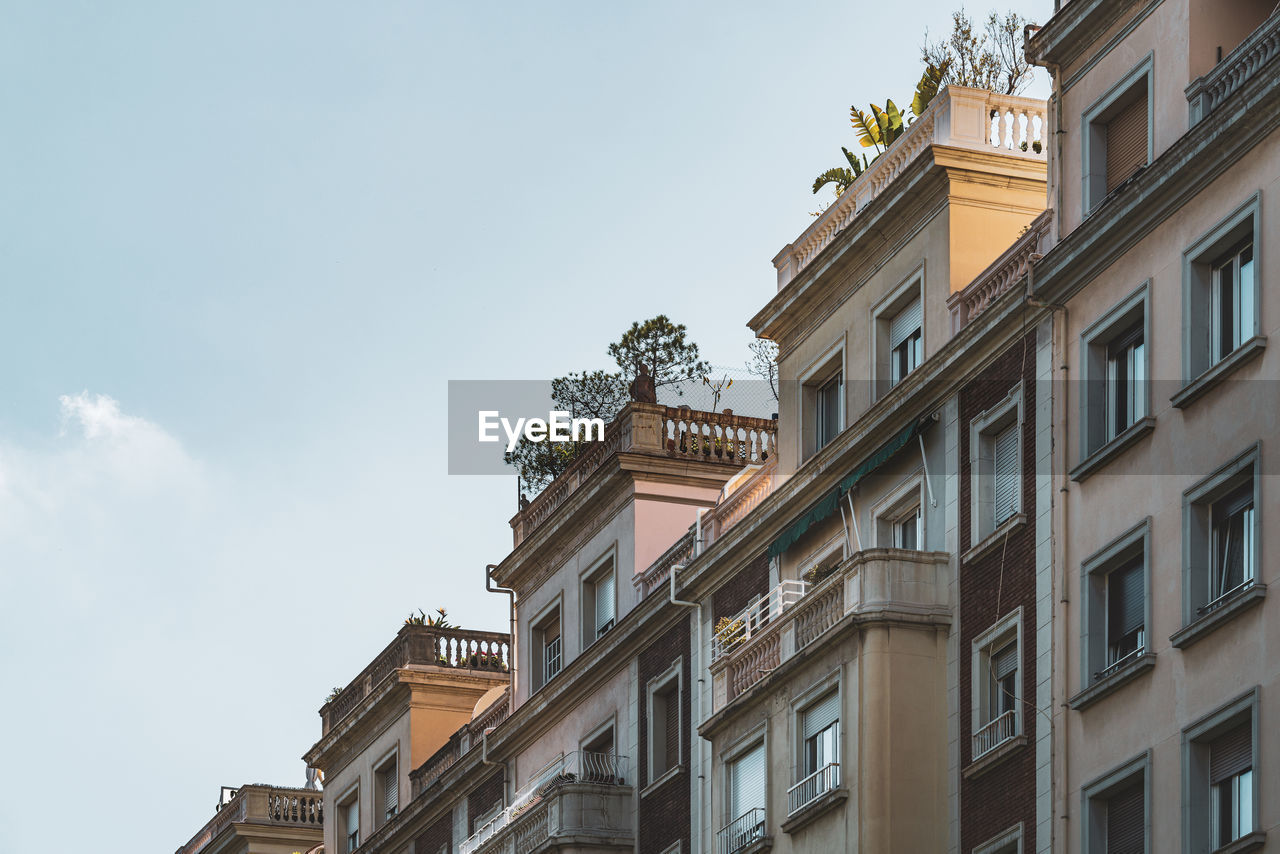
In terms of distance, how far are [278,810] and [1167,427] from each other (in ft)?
155

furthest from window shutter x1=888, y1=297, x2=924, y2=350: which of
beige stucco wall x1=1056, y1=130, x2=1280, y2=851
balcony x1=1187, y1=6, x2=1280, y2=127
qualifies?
balcony x1=1187, y1=6, x2=1280, y2=127

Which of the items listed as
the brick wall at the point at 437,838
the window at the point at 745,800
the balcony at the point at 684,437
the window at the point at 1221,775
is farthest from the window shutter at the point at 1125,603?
the brick wall at the point at 437,838

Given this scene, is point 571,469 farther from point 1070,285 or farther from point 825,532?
point 1070,285

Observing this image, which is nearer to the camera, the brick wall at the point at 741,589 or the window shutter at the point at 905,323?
the window shutter at the point at 905,323

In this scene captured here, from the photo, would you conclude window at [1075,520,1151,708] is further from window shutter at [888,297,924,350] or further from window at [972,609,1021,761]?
window shutter at [888,297,924,350]

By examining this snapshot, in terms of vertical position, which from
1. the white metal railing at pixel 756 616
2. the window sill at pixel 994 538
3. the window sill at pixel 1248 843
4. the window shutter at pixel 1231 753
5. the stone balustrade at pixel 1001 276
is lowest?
the window sill at pixel 1248 843

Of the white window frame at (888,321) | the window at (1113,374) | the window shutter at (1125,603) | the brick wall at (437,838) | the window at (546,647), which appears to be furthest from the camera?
the brick wall at (437,838)

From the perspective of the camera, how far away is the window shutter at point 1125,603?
110 ft

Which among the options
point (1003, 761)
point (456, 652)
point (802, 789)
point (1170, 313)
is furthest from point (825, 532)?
point (456, 652)

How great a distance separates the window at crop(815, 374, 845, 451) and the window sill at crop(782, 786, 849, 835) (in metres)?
7.15

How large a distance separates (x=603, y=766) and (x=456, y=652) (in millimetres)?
13788

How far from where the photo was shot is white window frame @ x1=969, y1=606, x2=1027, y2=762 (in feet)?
117

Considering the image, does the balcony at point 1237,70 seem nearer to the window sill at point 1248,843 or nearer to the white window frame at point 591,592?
the window sill at point 1248,843

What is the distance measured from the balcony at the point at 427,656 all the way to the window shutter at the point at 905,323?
22.9 m
